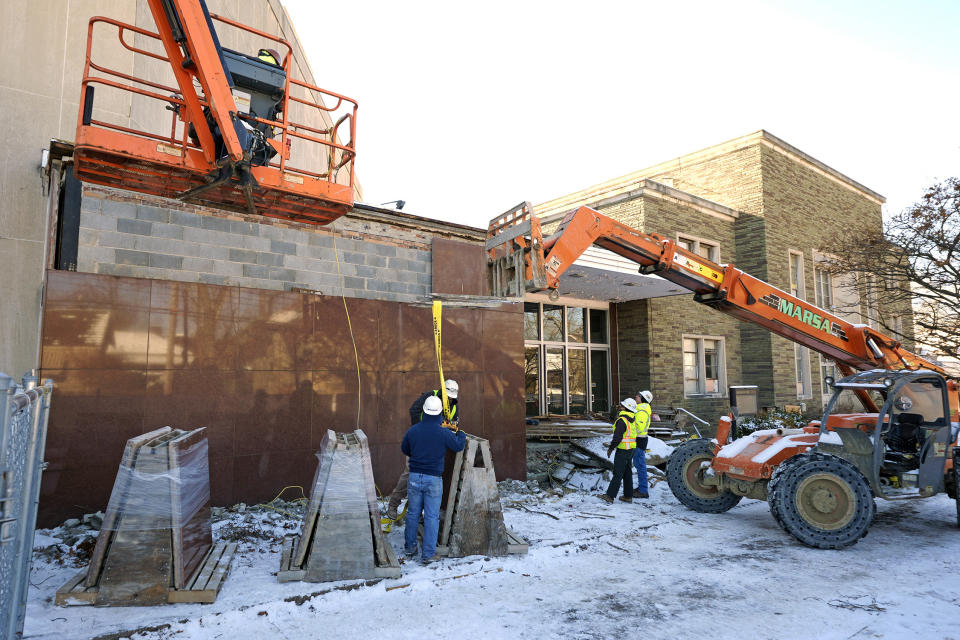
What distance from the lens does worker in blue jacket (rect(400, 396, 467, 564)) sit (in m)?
6.19

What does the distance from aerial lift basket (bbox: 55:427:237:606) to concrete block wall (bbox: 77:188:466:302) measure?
3220 millimetres

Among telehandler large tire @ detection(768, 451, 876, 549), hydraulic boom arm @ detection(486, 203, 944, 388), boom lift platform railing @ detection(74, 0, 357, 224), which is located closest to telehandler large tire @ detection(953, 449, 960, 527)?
telehandler large tire @ detection(768, 451, 876, 549)

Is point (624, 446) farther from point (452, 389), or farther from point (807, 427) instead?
point (452, 389)

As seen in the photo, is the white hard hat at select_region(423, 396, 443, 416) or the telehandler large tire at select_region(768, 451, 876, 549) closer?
the white hard hat at select_region(423, 396, 443, 416)

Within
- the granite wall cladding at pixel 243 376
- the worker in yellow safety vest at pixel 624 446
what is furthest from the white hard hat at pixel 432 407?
the worker in yellow safety vest at pixel 624 446

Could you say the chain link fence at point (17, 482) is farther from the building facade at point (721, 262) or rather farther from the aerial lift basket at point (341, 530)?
the building facade at point (721, 262)

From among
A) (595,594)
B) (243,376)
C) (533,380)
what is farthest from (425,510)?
(533,380)

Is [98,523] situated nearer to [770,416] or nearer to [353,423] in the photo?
[353,423]

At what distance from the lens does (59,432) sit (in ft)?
22.2

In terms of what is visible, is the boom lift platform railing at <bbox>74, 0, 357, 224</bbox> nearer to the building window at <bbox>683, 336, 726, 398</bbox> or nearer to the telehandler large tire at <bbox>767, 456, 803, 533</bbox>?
the telehandler large tire at <bbox>767, 456, 803, 533</bbox>

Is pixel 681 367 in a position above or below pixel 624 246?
below

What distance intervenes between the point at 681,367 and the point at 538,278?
36.5ft

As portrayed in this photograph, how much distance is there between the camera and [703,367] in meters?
18.3

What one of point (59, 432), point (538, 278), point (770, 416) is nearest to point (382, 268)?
point (538, 278)
